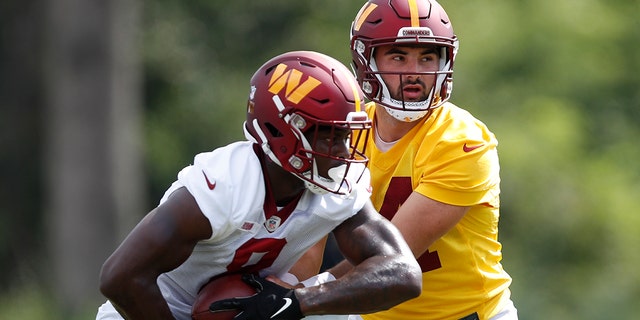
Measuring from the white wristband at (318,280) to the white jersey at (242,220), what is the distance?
4.5 inches

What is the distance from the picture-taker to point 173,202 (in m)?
5.24

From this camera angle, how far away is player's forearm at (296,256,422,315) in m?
5.28

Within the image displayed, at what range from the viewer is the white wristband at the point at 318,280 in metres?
5.73

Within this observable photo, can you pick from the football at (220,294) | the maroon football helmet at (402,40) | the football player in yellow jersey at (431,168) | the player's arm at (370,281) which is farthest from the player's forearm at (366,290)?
the maroon football helmet at (402,40)

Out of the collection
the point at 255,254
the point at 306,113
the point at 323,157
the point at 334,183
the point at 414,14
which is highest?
the point at 414,14

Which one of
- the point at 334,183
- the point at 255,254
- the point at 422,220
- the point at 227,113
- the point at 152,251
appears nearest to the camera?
the point at 152,251

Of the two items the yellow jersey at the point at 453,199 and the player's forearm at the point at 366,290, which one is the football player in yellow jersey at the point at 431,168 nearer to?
the yellow jersey at the point at 453,199

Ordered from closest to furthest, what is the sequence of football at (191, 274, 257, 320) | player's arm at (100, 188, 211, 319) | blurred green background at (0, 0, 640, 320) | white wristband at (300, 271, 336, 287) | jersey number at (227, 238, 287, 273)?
player's arm at (100, 188, 211, 319), football at (191, 274, 257, 320), jersey number at (227, 238, 287, 273), white wristband at (300, 271, 336, 287), blurred green background at (0, 0, 640, 320)

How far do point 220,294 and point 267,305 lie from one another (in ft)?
0.80

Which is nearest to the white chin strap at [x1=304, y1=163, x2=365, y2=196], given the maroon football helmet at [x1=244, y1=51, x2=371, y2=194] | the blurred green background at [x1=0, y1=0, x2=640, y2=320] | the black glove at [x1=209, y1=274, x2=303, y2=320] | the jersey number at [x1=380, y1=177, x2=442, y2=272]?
the maroon football helmet at [x1=244, y1=51, x2=371, y2=194]

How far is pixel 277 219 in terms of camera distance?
5492 mm

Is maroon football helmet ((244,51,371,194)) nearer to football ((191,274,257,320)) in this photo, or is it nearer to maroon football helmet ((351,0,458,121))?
football ((191,274,257,320))

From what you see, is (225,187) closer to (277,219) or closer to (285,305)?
(277,219)

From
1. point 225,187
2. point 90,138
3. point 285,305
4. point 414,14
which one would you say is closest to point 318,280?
point 285,305
